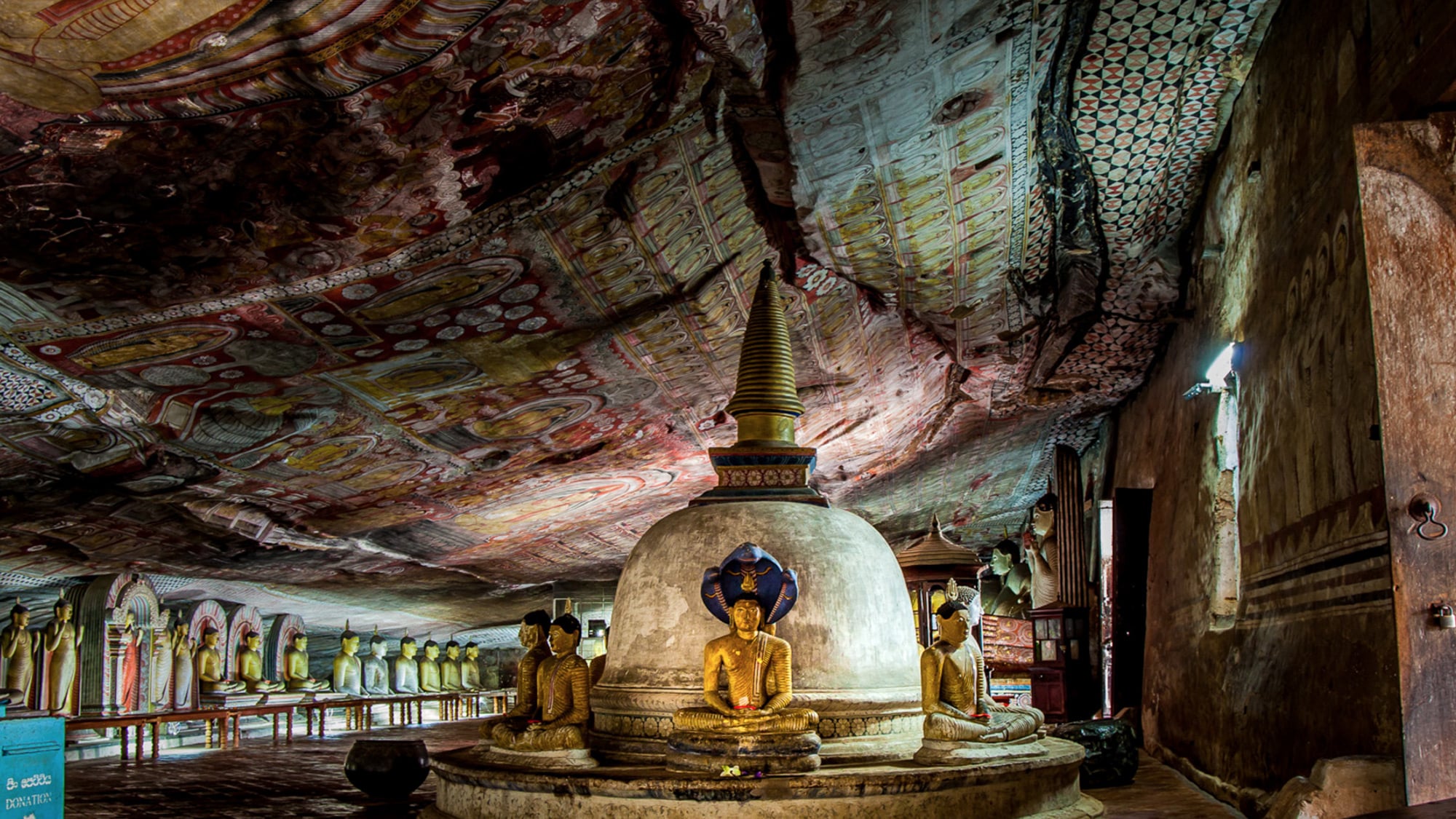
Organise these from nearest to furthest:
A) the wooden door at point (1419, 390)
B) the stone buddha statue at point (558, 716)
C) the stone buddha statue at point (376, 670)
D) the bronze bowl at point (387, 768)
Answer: the wooden door at point (1419, 390) < the stone buddha statue at point (558, 716) < the bronze bowl at point (387, 768) < the stone buddha statue at point (376, 670)

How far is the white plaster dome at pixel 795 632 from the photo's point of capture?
6883 mm

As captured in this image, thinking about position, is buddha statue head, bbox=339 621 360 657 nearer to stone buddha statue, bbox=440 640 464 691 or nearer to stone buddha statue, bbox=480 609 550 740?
stone buddha statue, bbox=440 640 464 691

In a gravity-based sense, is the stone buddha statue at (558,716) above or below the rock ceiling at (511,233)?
A: below

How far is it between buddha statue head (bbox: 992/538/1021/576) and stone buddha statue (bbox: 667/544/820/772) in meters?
17.7

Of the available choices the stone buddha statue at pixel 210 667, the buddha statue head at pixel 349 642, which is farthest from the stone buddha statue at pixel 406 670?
the stone buddha statue at pixel 210 667

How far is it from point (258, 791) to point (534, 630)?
3.18m

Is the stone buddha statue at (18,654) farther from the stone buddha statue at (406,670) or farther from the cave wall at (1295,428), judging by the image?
the cave wall at (1295,428)

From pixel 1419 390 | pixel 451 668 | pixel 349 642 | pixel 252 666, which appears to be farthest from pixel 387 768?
pixel 451 668

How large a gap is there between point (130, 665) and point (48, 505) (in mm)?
4820

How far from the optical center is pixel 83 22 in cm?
465

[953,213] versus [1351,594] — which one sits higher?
[953,213]

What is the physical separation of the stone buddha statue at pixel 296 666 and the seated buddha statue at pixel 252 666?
94 centimetres

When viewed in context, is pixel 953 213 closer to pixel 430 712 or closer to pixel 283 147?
pixel 283 147

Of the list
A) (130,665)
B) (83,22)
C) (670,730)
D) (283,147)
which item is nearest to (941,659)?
(670,730)
